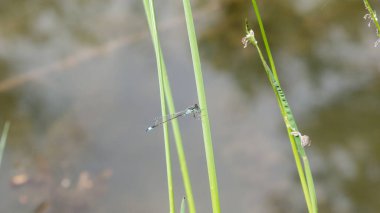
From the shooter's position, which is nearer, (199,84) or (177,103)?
(199,84)

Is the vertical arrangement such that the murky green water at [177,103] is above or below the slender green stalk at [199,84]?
above

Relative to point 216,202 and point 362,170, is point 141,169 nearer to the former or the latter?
point 362,170

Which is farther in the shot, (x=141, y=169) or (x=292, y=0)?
(x=292, y=0)

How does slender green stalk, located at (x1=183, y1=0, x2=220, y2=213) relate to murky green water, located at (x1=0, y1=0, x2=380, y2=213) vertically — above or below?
below

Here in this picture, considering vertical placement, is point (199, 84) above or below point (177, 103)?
below

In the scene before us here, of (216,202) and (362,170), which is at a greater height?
(362,170)

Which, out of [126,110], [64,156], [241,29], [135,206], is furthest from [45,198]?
[241,29]

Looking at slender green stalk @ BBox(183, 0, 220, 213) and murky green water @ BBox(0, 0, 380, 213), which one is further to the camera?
murky green water @ BBox(0, 0, 380, 213)

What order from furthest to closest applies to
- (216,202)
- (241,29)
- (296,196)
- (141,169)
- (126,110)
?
(241,29) → (126,110) → (141,169) → (296,196) → (216,202)
